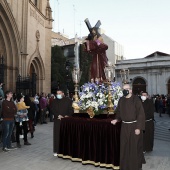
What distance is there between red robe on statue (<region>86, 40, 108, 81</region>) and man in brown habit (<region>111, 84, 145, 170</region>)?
2.39 metres

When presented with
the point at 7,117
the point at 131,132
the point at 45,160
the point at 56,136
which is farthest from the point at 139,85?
the point at 131,132

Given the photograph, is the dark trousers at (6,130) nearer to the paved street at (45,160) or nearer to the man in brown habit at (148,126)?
the paved street at (45,160)

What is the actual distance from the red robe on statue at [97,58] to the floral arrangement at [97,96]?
793mm

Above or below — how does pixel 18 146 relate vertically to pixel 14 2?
below

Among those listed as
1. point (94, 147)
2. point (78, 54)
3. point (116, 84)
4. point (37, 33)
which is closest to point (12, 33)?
point (37, 33)

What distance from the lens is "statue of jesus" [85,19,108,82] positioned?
24.0 feet

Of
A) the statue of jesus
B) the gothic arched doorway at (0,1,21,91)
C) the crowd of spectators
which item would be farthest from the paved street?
the gothic arched doorway at (0,1,21,91)

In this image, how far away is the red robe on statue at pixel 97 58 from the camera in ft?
24.0

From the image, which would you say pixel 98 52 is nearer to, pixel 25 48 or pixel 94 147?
pixel 94 147

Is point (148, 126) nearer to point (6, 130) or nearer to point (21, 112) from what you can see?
point (21, 112)

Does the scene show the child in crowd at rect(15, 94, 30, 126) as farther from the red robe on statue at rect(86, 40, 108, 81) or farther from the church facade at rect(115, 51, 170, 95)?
the church facade at rect(115, 51, 170, 95)

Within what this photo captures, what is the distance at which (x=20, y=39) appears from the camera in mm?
17672

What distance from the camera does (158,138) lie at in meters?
9.61

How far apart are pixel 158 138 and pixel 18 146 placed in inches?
237
